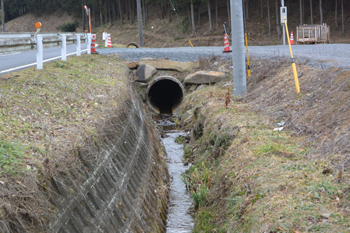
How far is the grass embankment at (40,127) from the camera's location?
12.1ft

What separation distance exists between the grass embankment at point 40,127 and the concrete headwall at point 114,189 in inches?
8.4

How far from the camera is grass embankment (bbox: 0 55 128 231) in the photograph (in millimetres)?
3680

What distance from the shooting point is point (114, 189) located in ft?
18.2

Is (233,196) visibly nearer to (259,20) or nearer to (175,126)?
(175,126)

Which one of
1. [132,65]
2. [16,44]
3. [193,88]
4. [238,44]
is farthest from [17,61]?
[193,88]

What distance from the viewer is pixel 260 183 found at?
5219 millimetres

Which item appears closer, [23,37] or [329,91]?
[329,91]

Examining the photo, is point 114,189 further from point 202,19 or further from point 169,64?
point 202,19

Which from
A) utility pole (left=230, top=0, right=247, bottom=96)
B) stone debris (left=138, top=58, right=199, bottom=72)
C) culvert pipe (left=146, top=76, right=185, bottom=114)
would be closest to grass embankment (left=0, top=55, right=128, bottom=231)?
utility pole (left=230, top=0, right=247, bottom=96)

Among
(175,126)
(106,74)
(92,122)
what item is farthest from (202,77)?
(92,122)

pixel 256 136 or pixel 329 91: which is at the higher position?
pixel 329 91

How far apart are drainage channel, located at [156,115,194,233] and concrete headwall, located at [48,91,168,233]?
22 centimetres

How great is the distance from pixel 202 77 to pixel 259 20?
1192 inches

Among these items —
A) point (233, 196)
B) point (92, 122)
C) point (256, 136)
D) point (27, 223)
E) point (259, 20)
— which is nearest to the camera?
point (27, 223)
